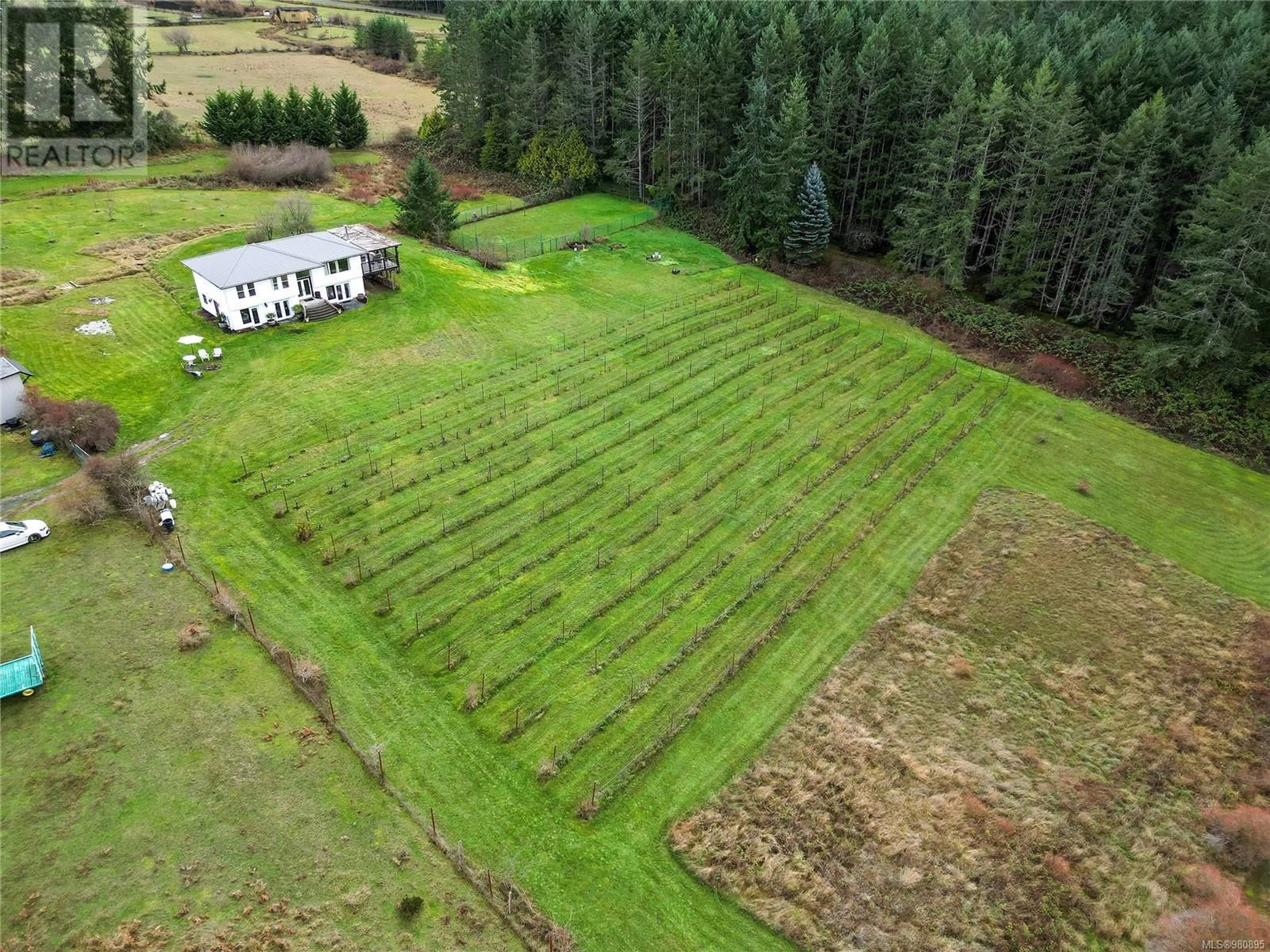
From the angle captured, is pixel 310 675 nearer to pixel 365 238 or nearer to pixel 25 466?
pixel 25 466

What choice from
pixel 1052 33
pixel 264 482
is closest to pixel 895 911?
pixel 264 482

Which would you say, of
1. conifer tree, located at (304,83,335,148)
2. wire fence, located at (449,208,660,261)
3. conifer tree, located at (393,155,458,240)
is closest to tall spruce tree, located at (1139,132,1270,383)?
wire fence, located at (449,208,660,261)

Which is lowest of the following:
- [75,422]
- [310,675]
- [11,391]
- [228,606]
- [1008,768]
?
[310,675]

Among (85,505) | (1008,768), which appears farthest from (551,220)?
(1008,768)

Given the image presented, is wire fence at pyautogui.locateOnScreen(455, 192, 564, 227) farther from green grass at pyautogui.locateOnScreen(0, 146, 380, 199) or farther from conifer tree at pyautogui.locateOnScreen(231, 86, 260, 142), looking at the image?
conifer tree at pyautogui.locateOnScreen(231, 86, 260, 142)

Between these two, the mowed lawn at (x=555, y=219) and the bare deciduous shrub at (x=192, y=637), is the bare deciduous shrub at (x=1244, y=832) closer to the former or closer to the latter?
the bare deciduous shrub at (x=192, y=637)

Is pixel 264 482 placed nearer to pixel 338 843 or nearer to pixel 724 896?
pixel 338 843

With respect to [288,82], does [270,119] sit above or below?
below

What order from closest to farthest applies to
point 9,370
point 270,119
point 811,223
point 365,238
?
point 9,370
point 365,238
point 811,223
point 270,119
